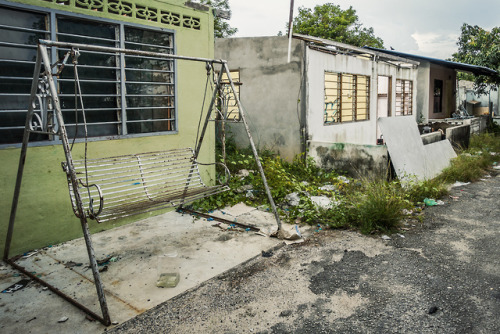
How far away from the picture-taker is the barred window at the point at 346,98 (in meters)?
8.53

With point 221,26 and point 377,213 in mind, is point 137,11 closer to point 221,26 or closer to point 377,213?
point 377,213

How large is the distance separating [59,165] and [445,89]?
55.9 feet

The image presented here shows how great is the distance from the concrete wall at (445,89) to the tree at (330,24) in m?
10.5

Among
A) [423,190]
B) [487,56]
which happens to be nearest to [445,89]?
[487,56]

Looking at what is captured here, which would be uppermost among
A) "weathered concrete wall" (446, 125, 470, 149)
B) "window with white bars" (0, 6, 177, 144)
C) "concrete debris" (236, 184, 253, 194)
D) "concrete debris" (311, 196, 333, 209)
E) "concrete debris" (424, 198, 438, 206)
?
"window with white bars" (0, 6, 177, 144)

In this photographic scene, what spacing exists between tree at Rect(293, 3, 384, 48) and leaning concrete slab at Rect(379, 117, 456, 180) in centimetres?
2085

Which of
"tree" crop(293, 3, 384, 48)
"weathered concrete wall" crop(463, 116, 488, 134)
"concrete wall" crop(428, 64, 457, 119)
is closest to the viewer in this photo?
"weathered concrete wall" crop(463, 116, 488, 134)

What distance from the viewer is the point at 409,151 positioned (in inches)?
250

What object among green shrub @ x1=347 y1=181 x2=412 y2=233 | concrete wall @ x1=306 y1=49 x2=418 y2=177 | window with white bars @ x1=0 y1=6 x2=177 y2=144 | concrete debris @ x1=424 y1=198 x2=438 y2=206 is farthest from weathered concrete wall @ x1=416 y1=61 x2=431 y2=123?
window with white bars @ x1=0 y1=6 x2=177 y2=144

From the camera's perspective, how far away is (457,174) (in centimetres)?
679

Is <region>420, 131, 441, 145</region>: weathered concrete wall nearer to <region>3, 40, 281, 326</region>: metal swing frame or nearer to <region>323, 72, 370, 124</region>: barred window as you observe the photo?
<region>323, 72, 370, 124</region>: barred window

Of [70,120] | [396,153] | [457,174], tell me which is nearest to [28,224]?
[70,120]

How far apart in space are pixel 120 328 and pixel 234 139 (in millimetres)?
6338

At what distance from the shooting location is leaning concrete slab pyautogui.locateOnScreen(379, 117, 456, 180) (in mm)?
5957
